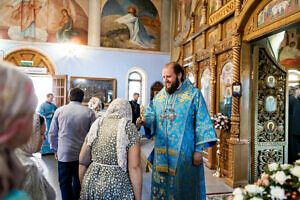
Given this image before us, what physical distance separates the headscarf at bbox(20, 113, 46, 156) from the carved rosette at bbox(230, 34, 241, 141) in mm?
3843

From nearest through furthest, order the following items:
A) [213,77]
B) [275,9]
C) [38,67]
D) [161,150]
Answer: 1. [161,150]
2. [275,9]
3. [213,77]
4. [38,67]

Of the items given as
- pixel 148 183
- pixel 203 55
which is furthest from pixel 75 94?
pixel 203 55

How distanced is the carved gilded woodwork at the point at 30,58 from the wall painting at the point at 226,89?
6.77 meters

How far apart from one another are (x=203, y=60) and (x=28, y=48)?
6814mm

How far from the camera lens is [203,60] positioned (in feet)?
20.6

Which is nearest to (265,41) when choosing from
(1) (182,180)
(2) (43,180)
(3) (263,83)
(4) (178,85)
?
(3) (263,83)

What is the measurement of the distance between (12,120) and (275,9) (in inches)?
163

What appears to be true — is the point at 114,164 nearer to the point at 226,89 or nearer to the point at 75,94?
the point at 75,94

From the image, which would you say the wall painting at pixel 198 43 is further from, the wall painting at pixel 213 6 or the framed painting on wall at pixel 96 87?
the framed painting on wall at pixel 96 87

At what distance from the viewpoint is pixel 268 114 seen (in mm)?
4496

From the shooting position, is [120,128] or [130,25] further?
[130,25]

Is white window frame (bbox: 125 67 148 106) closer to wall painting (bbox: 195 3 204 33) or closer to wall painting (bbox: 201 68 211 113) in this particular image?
wall painting (bbox: 195 3 204 33)

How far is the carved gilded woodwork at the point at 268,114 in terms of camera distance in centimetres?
441

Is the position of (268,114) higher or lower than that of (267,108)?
lower
